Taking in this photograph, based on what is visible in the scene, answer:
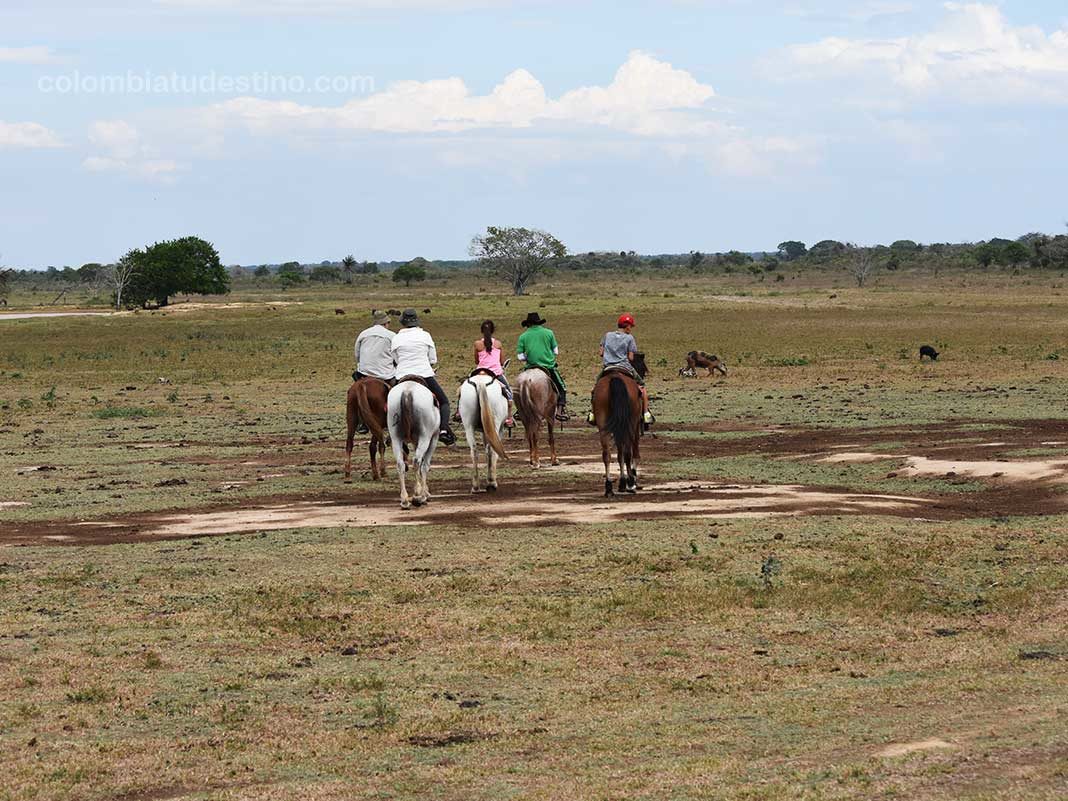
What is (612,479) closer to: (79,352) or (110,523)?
(110,523)

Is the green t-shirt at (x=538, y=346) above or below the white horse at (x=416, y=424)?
above

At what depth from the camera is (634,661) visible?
9836mm

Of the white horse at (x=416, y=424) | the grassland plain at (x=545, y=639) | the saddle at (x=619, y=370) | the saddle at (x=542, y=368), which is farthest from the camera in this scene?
the saddle at (x=542, y=368)

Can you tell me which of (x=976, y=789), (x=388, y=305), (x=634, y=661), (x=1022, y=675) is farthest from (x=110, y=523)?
(x=388, y=305)

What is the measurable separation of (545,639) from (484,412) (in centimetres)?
751

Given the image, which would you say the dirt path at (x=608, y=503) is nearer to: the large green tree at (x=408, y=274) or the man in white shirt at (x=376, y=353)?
the man in white shirt at (x=376, y=353)

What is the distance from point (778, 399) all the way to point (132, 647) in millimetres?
21247

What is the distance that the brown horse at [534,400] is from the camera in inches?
770

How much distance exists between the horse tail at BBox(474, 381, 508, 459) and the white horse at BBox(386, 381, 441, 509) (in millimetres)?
985

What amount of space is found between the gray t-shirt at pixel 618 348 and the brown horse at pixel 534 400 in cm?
220

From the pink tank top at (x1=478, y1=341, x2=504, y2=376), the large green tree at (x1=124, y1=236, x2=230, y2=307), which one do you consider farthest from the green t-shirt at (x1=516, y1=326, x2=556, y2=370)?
the large green tree at (x1=124, y1=236, x2=230, y2=307)

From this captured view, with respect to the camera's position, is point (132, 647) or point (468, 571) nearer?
point (132, 647)

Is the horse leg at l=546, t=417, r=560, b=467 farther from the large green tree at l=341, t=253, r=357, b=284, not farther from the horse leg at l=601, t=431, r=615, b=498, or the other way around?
the large green tree at l=341, t=253, r=357, b=284

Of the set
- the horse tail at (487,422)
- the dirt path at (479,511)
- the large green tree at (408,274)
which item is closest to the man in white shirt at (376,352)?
the horse tail at (487,422)
